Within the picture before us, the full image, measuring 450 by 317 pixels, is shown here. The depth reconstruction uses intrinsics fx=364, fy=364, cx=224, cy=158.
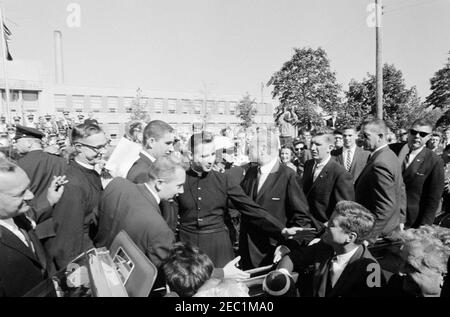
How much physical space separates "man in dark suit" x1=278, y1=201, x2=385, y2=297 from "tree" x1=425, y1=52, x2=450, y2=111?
3743 cm

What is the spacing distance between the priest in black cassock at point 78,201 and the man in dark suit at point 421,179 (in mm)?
3751

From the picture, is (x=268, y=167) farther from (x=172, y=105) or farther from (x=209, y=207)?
(x=172, y=105)

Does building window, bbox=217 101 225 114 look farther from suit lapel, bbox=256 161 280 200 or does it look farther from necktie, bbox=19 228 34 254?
necktie, bbox=19 228 34 254

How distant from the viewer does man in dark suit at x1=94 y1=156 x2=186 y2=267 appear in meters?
2.35

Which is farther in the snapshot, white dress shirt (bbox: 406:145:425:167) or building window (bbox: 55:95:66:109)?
building window (bbox: 55:95:66:109)

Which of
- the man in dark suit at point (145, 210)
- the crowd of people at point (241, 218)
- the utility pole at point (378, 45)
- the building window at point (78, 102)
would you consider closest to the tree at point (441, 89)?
the utility pole at point (378, 45)

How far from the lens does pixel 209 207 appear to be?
3.47 m

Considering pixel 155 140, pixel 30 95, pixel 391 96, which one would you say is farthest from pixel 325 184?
pixel 30 95

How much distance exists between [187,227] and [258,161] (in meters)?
1.05

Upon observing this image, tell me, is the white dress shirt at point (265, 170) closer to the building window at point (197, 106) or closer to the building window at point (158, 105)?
the building window at point (158, 105)

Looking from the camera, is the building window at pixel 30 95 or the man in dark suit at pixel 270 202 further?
the building window at pixel 30 95

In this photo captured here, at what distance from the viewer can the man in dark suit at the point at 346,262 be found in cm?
251

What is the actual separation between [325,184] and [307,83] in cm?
2706

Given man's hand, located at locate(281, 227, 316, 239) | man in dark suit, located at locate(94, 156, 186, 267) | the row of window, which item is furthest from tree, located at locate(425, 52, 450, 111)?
man in dark suit, located at locate(94, 156, 186, 267)
